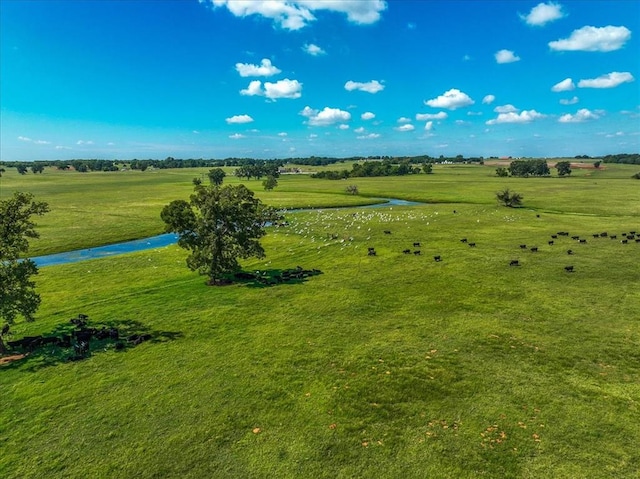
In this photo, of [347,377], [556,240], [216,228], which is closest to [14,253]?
[216,228]

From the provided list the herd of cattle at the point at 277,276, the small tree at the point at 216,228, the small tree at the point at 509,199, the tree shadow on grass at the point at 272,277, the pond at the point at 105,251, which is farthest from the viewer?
the small tree at the point at 509,199

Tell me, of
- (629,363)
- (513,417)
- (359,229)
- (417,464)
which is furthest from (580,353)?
(359,229)

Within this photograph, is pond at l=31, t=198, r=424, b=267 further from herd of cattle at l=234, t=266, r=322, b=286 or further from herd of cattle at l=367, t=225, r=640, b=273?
herd of cattle at l=367, t=225, r=640, b=273

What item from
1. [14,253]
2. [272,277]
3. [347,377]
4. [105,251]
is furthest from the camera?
[105,251]

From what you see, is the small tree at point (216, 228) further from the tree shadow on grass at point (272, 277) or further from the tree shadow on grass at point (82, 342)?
the tree shadow on grass at point (82, 342)

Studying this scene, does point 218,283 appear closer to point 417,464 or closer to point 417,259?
point 417,259

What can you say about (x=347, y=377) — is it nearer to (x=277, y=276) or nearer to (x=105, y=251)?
(x=277, y=276)

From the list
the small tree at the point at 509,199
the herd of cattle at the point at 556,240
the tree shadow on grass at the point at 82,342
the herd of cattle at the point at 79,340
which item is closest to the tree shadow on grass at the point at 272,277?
the herd of cattle at the point at 556,240

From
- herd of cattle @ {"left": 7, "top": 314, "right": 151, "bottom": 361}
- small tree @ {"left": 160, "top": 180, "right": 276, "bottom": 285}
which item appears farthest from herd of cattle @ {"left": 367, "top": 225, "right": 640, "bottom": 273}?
herd of cattle @ {"left": 7, "top": 314, "right": 151, "bottom": 361}
